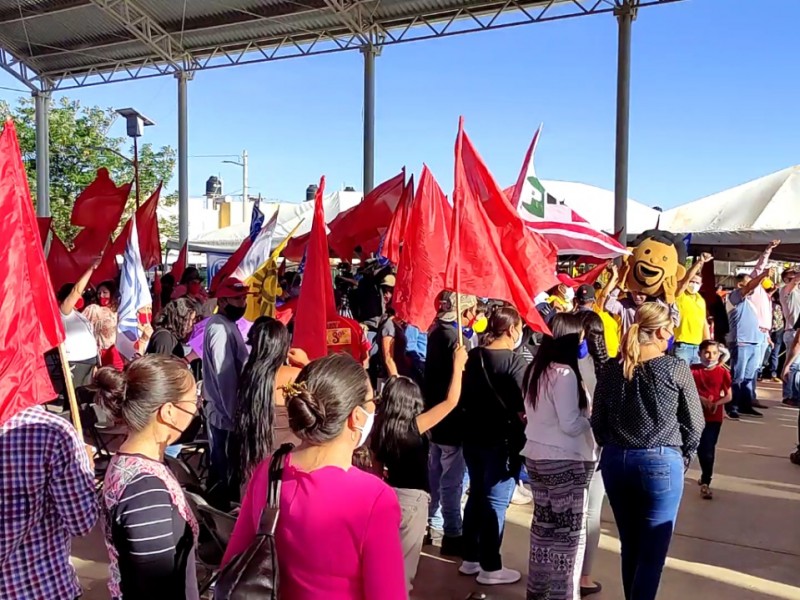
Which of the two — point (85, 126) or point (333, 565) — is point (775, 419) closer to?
point (333, 565)

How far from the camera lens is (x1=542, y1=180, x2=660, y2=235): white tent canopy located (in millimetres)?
13281

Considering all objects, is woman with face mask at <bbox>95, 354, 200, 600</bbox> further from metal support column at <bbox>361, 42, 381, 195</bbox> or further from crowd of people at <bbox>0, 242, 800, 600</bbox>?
metal support column at <bbox>361, 42, 381, 195</bbox>

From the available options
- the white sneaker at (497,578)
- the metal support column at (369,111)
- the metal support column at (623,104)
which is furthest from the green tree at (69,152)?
the white sneaker at (497,578)

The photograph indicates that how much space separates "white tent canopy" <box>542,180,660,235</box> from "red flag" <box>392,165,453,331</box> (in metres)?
8.11

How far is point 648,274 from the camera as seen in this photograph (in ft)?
18.5

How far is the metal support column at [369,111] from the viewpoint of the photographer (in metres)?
15.8

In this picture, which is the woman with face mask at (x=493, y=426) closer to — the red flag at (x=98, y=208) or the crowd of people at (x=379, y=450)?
the crowd of people at (x=379, y=450)

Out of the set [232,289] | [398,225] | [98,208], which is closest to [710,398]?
[398,225]

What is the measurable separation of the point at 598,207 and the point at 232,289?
34.6 feet

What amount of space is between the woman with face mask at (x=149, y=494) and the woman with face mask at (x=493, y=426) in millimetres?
2131

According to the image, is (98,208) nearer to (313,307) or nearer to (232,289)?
(232,289)

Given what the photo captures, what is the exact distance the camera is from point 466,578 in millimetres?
4383

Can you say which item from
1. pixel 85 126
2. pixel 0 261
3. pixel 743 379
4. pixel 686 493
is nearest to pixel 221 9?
pixel 85 126


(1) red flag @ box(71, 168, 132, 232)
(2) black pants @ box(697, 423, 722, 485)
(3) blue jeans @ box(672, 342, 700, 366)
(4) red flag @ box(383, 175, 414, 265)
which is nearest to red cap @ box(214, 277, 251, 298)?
(4) red flag @ box(383, 175, 414, 265)
